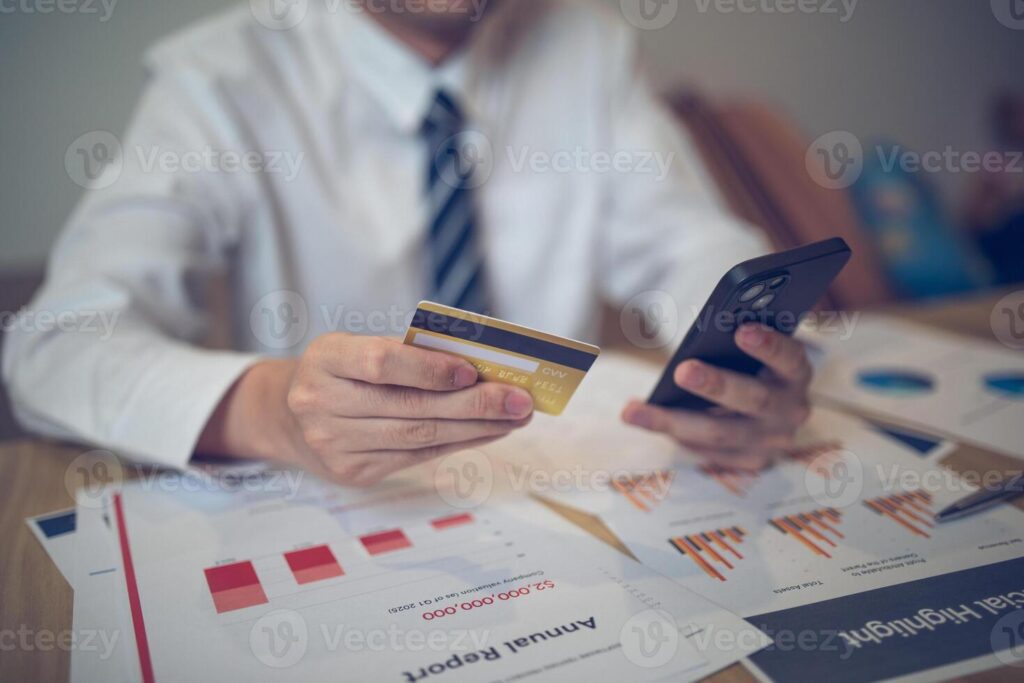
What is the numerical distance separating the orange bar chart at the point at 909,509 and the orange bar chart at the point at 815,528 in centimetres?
4

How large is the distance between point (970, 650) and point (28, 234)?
152cm

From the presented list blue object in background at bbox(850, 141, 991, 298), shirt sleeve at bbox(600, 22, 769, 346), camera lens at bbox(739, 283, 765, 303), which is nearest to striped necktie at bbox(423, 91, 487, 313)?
shirt sleeve at bbox(600, 22, 769, 346)

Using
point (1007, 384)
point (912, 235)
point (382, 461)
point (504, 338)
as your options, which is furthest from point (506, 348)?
point (912, 235)

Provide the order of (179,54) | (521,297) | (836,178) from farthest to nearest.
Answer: (836,178) < (521,297) < (179,54)

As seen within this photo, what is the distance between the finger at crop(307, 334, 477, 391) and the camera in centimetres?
49

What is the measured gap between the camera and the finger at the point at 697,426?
25.1 inches

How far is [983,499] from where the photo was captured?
585mm

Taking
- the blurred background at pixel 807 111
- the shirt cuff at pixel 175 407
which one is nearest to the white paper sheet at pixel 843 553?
the shirt cuff at pixel 175 407

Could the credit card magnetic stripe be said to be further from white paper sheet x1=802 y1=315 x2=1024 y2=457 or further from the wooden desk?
white paper sheet x1=802 y1=315 x2=1024 y2=457

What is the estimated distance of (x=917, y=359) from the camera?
92 cm

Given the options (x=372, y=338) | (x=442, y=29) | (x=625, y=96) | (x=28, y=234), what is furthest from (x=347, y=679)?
(x=28, y=234)

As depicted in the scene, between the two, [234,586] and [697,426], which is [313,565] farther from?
[697,426]

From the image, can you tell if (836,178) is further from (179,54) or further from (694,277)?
(179,54)

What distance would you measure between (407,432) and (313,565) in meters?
0.11
